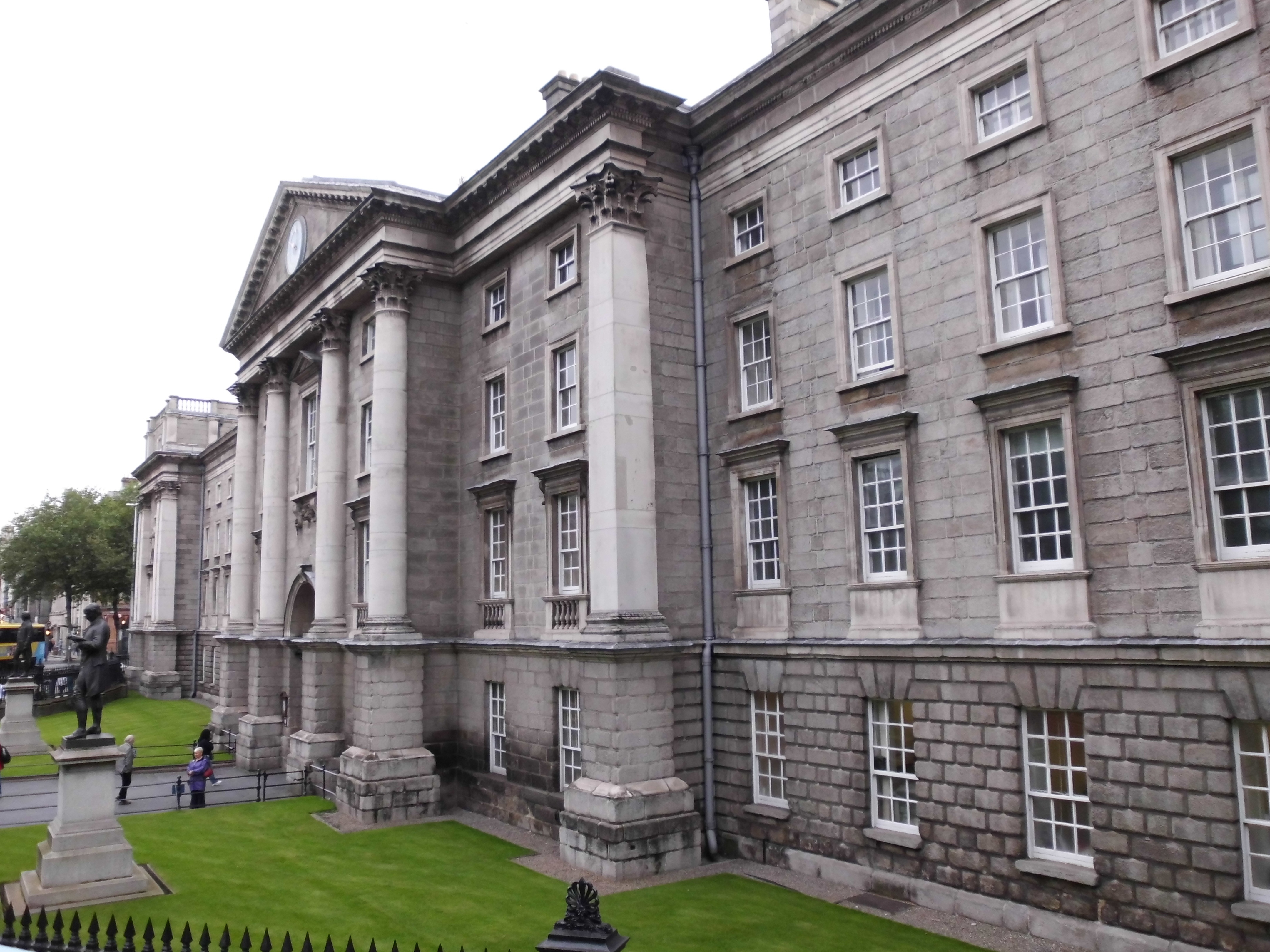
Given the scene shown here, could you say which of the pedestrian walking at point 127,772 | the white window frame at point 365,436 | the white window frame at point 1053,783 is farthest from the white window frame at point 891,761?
the pedestrian walking at point 127,772

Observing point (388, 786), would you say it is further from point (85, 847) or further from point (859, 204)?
point (859, 204)

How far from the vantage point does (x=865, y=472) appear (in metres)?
18.0

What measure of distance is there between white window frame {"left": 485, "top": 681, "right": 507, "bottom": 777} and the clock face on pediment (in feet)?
55.7

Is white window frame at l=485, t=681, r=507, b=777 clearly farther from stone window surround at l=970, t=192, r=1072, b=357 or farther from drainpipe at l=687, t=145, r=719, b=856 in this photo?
stone window surround at l=970, t=192, r=1072, b=357

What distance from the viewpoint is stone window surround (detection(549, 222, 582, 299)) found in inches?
912

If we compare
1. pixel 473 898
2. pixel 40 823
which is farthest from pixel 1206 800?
pixel 40 823

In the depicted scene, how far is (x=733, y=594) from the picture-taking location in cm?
2042

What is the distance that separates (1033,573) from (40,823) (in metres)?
23.8

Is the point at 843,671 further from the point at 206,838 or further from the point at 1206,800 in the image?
the point at 206,838

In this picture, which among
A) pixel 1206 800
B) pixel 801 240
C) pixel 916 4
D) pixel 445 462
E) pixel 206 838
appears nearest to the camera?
pixel 1206 800

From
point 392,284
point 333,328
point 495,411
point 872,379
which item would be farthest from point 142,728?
point 872,379

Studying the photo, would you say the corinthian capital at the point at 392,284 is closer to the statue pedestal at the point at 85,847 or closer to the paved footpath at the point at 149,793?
the paved footpath at the point at 149,793

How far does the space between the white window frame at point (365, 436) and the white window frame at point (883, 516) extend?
1711cm

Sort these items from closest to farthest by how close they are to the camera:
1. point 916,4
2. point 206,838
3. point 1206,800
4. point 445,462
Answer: point 1206,800 < point 916,4 < point 206,838 < point 445,462
